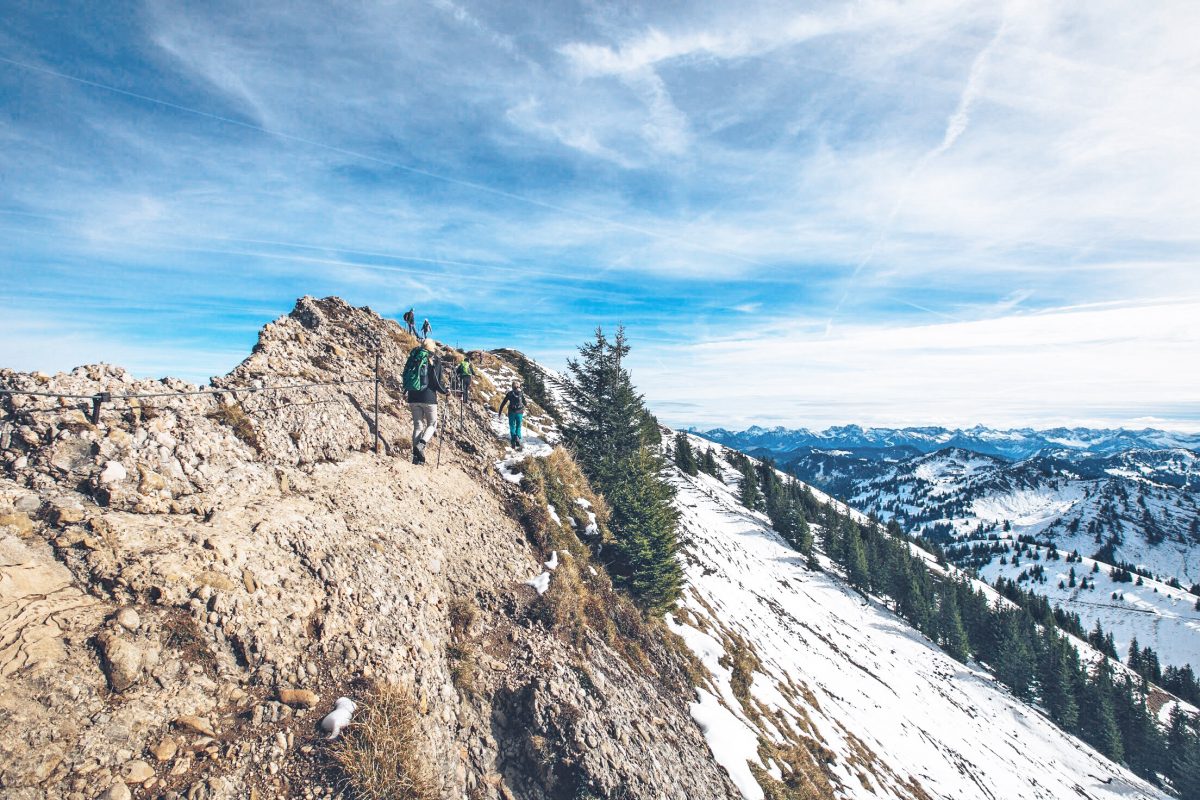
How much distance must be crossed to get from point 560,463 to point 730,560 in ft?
103

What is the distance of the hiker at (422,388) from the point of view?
41.4ft

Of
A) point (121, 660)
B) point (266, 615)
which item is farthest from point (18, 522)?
point (266, 615)

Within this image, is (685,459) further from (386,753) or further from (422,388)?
(386,753)

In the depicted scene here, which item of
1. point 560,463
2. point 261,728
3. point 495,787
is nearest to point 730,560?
point 560,463

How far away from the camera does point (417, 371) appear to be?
12.5 m

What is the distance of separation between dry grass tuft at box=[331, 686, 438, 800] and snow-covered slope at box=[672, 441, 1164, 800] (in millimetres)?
8984

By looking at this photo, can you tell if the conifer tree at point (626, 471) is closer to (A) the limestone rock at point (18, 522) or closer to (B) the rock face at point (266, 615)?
(B) the rock face at point (266, 615)

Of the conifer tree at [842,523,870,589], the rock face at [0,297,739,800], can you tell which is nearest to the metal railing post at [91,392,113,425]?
the rock face at [0,297,739,800]

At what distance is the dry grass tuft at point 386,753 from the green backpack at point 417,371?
7325 millimetres

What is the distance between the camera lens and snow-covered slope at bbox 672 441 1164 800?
1564cm

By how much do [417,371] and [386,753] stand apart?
842 cm

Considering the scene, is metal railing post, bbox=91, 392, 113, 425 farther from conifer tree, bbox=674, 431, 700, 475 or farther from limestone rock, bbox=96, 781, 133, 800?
conifer tree, bbox=674, 431, 700, 475

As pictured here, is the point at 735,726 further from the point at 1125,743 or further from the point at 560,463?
→ the point at 1125,743

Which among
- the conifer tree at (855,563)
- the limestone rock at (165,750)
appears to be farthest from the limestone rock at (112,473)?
the conifer tree at (855,563)
